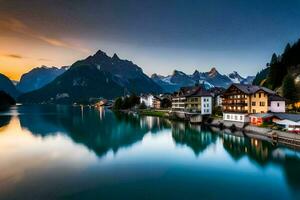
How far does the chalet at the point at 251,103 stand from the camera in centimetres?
4891

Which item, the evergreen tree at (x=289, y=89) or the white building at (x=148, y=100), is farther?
the white building at (x=148, y=100)

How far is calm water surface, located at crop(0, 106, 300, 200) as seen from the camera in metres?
19.0

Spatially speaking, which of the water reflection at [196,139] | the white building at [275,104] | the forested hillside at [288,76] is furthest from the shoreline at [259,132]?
the forested hillside at [288,76]

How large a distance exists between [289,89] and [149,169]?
155 feet

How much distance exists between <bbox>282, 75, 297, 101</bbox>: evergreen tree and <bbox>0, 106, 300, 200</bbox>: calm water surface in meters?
25.2

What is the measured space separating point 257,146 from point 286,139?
4.16m

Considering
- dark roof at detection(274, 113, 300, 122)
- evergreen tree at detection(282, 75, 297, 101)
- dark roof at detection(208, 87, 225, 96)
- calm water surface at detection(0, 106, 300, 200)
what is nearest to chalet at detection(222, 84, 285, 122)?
dark roof at detection(274, 113, 300, 122)

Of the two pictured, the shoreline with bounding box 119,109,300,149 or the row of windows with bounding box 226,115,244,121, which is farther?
the row of windows with bounding box 226,115,244,121

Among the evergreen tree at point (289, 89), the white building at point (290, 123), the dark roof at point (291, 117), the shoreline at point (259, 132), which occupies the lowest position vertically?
the shoreline at point (259, 132)

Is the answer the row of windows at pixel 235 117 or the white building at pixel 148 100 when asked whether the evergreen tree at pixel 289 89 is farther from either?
the white building at pixel 148 100

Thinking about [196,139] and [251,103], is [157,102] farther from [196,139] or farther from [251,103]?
[196,139]

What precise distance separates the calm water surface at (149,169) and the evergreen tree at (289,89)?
992 inches

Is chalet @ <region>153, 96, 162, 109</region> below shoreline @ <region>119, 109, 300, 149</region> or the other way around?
the other way around

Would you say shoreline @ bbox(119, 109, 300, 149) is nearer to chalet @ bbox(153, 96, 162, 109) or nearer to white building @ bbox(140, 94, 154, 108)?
chalet @ bbox(153, 96, 162, 109)
